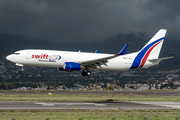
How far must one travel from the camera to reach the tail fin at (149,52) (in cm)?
4960

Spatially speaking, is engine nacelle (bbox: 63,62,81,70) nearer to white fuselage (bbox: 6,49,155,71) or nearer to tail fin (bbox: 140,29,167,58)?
white fuselage (bbox: 6,49,155,71)

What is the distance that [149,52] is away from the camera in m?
51.1

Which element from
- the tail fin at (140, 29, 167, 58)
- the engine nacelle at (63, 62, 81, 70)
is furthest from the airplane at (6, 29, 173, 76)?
the tail fin at (140, 29, 167, 58)

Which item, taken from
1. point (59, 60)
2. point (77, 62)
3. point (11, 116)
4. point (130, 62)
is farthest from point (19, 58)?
point (11, 116)

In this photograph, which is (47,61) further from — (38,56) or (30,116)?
(30,116)

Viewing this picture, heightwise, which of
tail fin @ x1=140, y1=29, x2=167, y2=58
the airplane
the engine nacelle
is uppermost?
tail fin @ x1=140, y1=29, x2=167, y2=58

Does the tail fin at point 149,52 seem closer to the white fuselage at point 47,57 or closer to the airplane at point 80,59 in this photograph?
the airplane at point 80,59

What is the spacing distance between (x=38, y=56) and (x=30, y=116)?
23.3 m

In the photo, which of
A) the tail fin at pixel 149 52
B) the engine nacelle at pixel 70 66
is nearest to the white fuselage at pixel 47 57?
the engine nacelle at pixel 70 66

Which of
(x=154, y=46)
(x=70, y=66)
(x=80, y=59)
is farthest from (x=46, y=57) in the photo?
(x=154, y=46)

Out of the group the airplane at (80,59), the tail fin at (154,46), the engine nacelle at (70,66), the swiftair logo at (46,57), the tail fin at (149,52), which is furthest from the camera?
the tail fin at (154,46)

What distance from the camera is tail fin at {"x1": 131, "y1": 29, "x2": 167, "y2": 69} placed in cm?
4960

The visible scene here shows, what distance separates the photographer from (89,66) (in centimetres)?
4709

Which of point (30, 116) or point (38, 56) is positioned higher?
point (38, 56)
